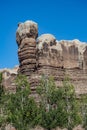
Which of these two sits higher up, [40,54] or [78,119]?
[40,54]

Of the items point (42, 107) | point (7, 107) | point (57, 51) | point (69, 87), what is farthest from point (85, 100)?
point (57, 51)

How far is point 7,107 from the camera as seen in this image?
57.8 metres

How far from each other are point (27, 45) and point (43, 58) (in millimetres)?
3526

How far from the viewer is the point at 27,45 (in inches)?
3157

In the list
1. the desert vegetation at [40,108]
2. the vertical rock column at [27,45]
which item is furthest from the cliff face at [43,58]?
the desert vegetation at [40,108]

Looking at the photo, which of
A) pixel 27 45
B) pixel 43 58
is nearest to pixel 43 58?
pixel 43 58

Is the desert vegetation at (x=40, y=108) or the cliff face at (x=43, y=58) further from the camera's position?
the cliff face at (x=43, y=58)

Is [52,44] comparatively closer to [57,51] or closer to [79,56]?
[57,51]

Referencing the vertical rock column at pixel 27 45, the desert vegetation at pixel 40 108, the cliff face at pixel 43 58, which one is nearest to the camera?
the desert vegetation at pixel 40 108

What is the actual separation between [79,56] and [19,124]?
3301cm

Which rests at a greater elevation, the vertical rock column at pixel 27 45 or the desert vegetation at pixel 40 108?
the vertical rock column at pixel 27 45

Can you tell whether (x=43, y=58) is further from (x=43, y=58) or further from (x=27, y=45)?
(x=27, y=45)

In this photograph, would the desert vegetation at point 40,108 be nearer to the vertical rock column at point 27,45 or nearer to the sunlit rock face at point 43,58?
the sunlit rock face at point 43,58

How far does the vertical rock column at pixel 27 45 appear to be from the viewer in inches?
3125
